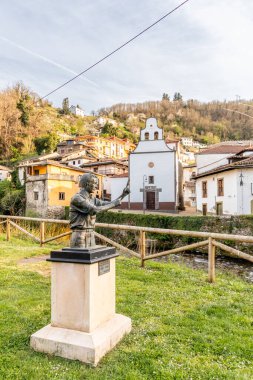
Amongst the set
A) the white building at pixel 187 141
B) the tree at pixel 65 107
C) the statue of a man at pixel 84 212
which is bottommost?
the statue of a man at pixel 84 212

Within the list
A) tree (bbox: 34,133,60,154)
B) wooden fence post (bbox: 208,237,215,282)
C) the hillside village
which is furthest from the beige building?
wooden fence post (bbox: 208,237,215,282)

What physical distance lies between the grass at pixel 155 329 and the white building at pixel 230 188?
568 inches

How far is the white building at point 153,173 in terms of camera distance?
30.2 m

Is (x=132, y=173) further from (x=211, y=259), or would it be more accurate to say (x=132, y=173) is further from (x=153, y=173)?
(x=211, y=259)

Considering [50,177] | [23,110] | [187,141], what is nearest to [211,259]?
[50,177]

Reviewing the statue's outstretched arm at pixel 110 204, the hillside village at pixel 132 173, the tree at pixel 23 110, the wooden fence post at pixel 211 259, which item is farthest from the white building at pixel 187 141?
the statue's outstretched arm at pixel 110 204

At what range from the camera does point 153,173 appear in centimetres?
3081

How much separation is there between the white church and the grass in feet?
79.3

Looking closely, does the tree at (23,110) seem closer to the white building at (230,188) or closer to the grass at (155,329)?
the white building at (230,188)

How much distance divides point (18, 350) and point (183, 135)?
98.2 meters

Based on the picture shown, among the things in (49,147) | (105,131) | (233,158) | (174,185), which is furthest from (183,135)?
(233,158)

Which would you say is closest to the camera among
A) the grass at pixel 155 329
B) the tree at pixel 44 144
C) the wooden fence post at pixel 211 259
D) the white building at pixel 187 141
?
the grass at pixel 155 329

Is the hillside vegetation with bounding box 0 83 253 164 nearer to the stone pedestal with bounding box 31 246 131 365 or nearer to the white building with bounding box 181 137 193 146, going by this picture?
the white building with bounding box 181 137 193 146

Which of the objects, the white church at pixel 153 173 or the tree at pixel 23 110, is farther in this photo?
the tree at pixel 23 110
